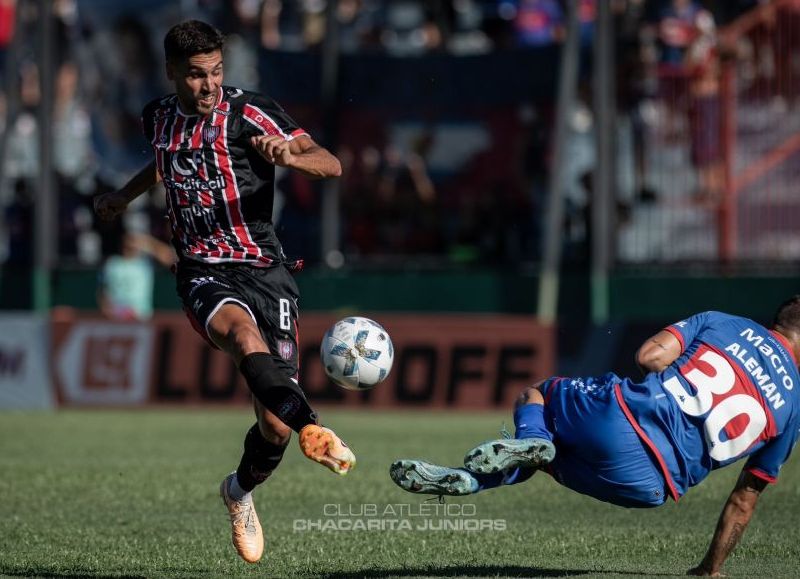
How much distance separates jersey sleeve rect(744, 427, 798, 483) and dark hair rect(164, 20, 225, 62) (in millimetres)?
3400

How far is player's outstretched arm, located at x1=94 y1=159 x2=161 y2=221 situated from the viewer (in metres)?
8.05

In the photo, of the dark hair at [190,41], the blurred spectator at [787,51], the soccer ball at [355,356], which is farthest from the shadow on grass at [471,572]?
the blurred spectator at [787,51]

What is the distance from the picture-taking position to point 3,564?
24.8 ft

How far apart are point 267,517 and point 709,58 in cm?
1045

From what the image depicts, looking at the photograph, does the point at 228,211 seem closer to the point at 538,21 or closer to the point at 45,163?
the point at 45,163

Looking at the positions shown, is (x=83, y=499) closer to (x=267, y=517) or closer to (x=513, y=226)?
(x=267, y=517)

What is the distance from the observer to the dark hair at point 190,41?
7.40 m

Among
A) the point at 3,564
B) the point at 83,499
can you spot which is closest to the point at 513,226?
the point at 83,499

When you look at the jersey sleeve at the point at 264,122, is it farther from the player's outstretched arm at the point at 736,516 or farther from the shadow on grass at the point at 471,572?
the player's outstretched arm at the point at 736,516

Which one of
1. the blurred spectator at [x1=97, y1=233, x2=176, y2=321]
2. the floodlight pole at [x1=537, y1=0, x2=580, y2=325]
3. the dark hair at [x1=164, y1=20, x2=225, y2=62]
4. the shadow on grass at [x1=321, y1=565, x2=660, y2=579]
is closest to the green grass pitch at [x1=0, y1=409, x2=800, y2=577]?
the shadow on grass at [x1=321, y1=565, x2=660, y2=579]

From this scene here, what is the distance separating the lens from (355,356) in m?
7.56

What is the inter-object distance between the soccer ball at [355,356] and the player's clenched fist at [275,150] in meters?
1.04

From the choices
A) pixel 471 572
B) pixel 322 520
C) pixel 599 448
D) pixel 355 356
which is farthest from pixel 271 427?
pixel 599 448

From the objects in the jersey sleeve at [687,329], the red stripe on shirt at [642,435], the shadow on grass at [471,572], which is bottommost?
the shadow on grass at [471,572]
